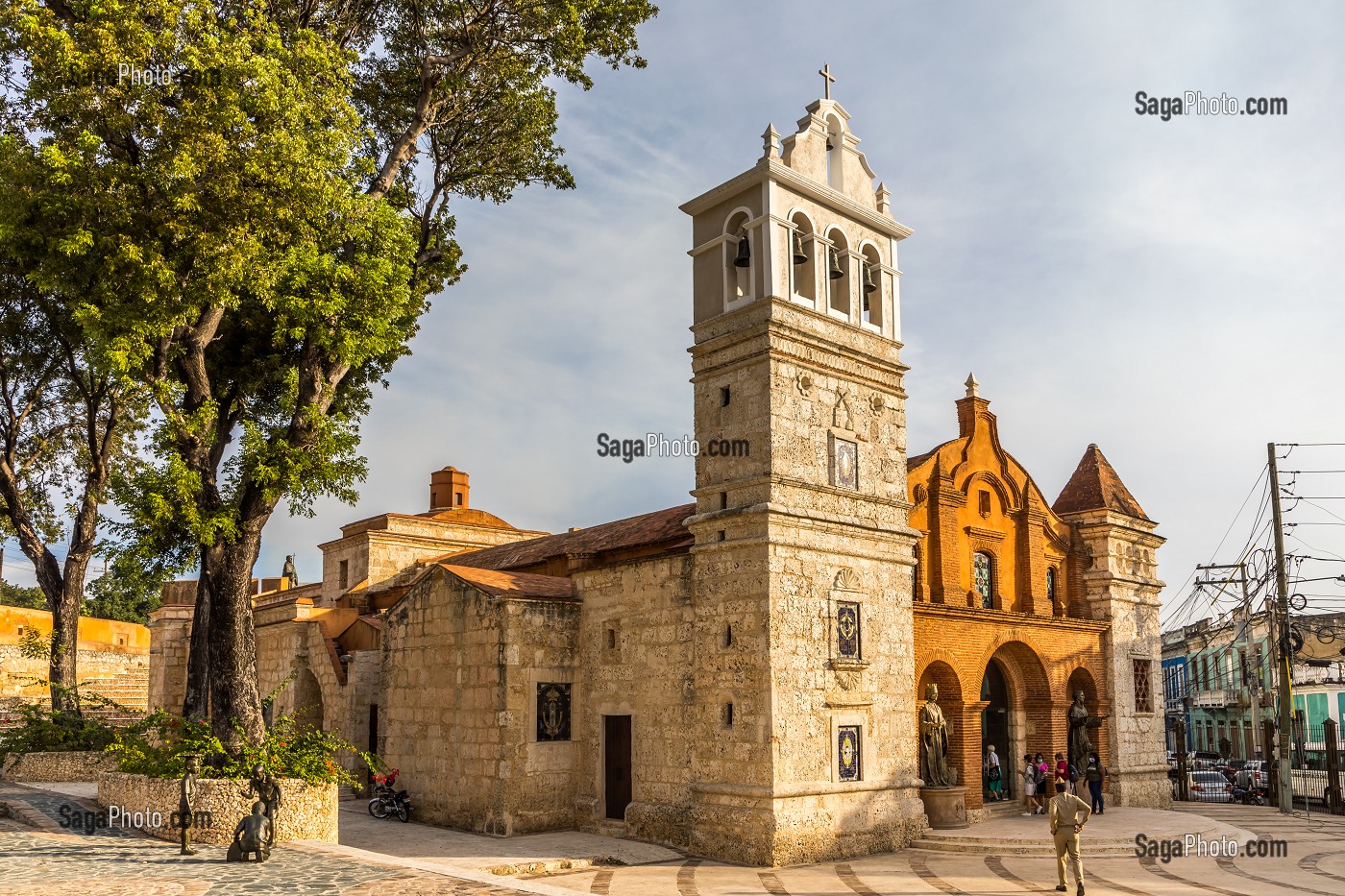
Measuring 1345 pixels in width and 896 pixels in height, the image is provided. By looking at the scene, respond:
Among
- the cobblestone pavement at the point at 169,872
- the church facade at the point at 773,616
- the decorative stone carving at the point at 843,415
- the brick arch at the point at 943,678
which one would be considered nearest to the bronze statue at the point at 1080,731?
the church facade at the point at 773,616

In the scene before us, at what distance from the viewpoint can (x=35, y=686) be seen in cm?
4141

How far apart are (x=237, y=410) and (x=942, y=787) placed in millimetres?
16133

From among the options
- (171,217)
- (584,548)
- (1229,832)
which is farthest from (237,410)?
(1229,832)

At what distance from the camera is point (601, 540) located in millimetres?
24391

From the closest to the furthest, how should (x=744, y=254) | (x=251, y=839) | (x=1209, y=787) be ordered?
1. (x=251, y=839)
2. (x=744, y=254)
3. (x=1209, y=787)

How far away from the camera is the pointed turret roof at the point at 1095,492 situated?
28375 mm

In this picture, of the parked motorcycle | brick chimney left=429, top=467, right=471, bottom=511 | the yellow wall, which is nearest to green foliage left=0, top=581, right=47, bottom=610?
the yellow wall

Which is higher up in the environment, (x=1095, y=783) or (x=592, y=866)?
(x=1095, y=783)

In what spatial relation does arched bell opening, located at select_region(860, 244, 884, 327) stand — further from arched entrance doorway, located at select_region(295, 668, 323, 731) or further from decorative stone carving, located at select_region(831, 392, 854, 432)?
arched entrance doorway, located at select_region(295, 668, 323, 731)

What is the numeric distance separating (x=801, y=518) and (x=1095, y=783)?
11.1 meters

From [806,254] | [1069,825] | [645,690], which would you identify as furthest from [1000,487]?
[1069,825]

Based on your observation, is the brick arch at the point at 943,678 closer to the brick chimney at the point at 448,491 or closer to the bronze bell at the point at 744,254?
the bronze bell at the point at 744,254

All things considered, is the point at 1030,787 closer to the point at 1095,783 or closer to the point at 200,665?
the point at 1095,783

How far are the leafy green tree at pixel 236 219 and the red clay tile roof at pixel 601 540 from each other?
614cm
